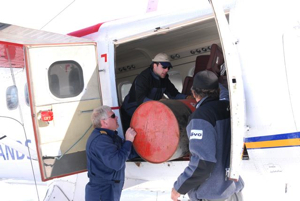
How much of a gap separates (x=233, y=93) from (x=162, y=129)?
3.48 ft

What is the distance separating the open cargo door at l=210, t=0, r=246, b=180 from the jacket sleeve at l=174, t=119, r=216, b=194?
15cm

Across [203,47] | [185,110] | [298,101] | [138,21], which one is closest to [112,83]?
[138,21]

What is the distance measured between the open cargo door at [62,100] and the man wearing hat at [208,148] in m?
1.59

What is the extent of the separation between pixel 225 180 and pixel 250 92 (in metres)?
0.74

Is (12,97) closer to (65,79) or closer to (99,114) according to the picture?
(65,79)

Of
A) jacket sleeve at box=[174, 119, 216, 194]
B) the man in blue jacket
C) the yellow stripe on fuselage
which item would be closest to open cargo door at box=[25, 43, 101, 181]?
the man in blue jacket

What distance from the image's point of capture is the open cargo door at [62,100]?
153 inches

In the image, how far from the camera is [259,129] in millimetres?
2988

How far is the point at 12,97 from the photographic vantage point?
17.9ft

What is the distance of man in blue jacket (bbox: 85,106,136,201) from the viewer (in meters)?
3.58

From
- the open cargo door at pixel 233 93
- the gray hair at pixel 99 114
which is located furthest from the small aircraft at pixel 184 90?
the gray hair at pixel 99 114

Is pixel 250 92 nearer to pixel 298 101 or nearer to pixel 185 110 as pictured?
A: pixel 298 101

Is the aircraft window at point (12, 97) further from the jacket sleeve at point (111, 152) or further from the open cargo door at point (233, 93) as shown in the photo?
the open cargo door at point (233, 93)

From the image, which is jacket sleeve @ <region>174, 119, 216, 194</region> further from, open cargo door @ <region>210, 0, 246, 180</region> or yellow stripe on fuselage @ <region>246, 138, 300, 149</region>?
yellow stripe on fuselage @ <region>246, 138, 300, 149</region>
